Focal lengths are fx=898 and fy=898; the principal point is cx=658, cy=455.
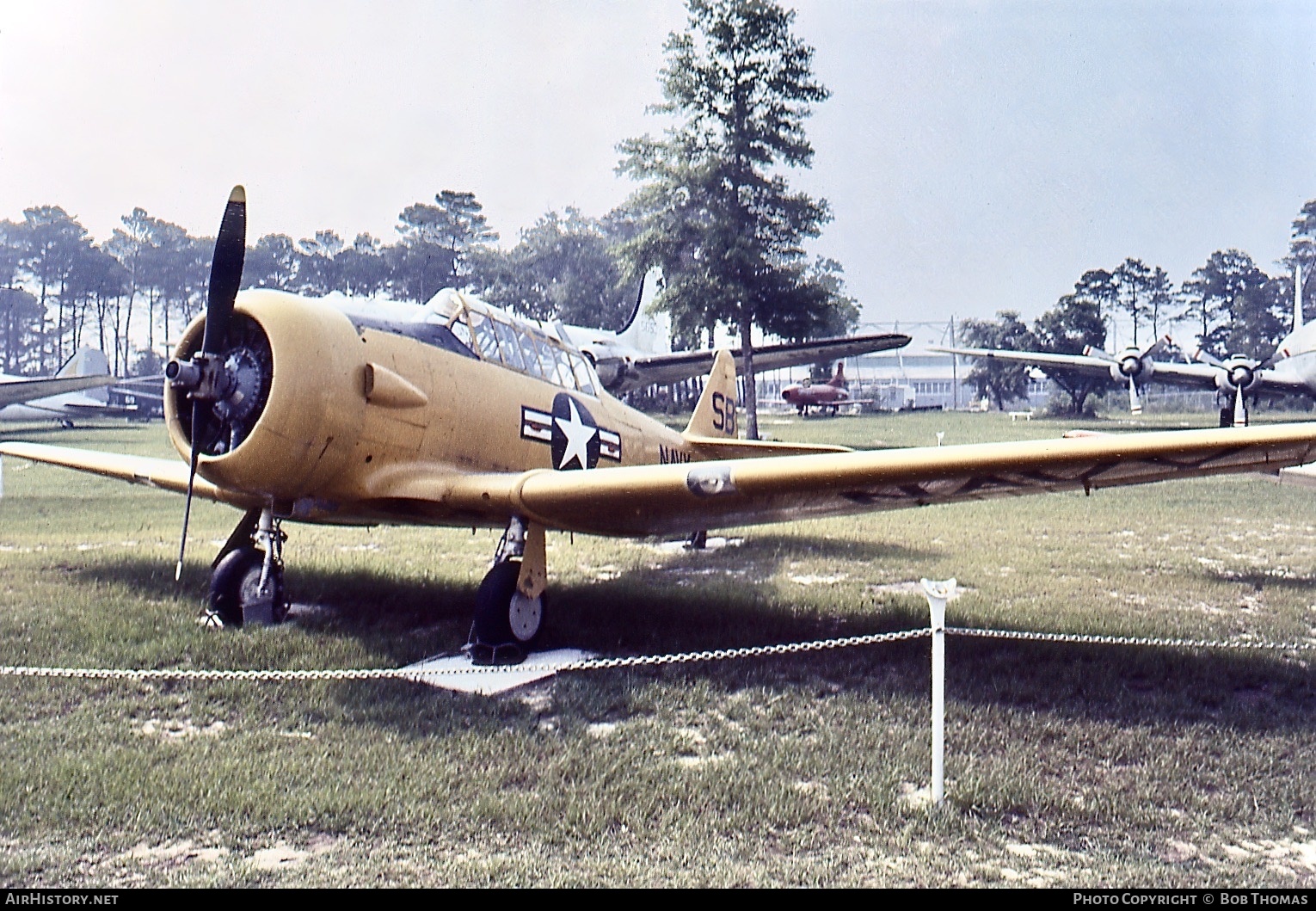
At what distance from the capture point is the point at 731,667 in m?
4.52

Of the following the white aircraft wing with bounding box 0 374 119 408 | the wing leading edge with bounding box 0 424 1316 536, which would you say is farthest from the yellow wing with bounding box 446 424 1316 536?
the white aircraft wing with bounding box 0 374 119 408

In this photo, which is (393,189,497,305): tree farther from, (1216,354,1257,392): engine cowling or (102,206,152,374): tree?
(1216,354,1257,392): engine cowling

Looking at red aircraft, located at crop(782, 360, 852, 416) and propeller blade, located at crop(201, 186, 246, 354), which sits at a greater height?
red aircraft, located at crop(782, 360, 852, 416)

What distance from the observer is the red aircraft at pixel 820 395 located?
3003 centimetres

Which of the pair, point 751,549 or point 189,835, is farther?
point 751,549

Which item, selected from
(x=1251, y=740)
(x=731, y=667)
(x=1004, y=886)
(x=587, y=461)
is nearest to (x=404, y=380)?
(x=587, y=461)

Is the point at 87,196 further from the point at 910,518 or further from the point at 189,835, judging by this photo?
the point at 910,518

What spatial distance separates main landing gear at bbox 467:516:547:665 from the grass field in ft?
1.18

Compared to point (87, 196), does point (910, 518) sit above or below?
below

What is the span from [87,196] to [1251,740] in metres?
8.90

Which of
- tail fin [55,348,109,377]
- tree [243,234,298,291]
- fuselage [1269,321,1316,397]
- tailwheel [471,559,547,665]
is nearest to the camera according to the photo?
tailwheel [471,559,547,665]

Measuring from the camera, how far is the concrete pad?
403 centimetres

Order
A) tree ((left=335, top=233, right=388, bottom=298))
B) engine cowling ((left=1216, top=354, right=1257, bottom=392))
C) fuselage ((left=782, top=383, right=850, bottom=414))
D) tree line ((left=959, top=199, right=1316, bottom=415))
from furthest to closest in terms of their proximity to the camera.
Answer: fuselage ((left=782, top=383, right=850, bottom=414)) < engine cowling ((left=1216, top=354, right=1257, bottom=392)) < tree line ((left=959, top=199, right=1316, bottom=415)) < tree ((left=335, top=233, right=388, bottom=298))

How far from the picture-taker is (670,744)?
3.48 metres
